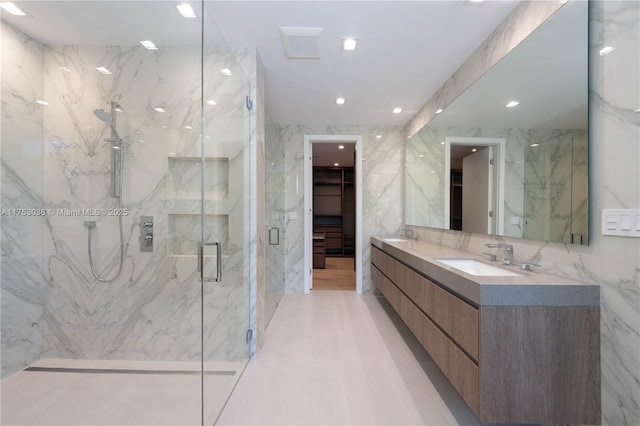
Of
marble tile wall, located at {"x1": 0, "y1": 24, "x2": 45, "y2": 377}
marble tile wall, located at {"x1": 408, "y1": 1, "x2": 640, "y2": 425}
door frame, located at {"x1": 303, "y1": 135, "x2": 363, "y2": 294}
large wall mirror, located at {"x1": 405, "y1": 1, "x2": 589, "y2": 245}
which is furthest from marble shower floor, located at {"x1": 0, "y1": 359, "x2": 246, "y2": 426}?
door frame, located at {"x1": 303, "y1": 135, "x2": 363, "y2": 294}

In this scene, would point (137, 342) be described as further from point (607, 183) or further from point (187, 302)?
point (607, 183)

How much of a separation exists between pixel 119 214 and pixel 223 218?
0.60 metres

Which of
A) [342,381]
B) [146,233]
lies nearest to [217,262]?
[146,233]

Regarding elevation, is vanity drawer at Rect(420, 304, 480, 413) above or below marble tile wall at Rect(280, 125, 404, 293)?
below

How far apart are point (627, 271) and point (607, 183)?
381 mm

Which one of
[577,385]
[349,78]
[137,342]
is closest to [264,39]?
[349,78]

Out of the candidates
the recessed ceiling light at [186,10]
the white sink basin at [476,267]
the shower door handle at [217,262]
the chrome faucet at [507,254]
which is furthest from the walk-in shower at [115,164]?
the chrome faucet at [507,254]

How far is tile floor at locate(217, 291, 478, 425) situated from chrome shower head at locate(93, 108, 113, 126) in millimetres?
1860

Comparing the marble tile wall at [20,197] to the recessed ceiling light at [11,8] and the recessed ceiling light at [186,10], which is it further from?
the recessed ceiling light at [186,10]

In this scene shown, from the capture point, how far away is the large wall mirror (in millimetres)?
1380

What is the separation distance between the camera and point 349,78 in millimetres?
2654

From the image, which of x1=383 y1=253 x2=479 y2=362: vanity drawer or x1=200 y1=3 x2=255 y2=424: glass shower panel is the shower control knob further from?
x1=383 y1=253 x2=479 y2=362: vanity drawer

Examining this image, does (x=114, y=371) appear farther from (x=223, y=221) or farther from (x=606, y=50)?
(x=606, y=50)

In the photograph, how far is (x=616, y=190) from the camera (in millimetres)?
1209
